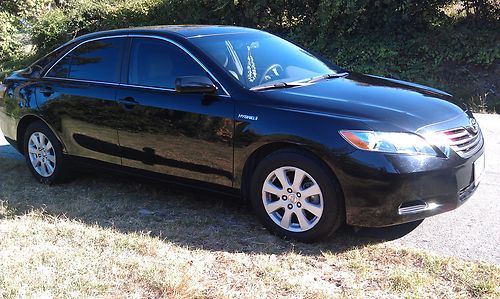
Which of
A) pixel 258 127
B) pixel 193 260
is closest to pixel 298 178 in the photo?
pixel 258 127

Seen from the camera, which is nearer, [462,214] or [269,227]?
[269,227]

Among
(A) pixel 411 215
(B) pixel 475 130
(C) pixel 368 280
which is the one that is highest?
(B) pixel 475 130

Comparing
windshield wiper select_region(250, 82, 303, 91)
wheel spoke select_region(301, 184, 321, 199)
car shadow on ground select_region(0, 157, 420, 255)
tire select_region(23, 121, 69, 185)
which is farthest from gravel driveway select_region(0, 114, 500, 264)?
tire select_region(23, 121, 69, 185)

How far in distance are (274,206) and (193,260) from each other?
0.75 meters

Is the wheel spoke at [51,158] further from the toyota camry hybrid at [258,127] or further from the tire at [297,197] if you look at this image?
the tire at [297,197]

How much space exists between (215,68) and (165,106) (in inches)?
21.3

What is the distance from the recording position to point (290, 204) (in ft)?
13.3

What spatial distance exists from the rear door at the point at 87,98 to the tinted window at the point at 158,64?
0.20 metres

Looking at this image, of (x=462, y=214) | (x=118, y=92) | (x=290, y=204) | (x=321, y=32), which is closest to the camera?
(x=290, y=204)

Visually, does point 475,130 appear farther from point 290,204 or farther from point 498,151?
point 498,151

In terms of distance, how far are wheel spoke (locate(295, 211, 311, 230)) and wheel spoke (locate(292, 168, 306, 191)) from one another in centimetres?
19

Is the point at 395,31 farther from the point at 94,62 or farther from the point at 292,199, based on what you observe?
the point at 292,199

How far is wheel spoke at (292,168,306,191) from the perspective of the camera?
3934mm

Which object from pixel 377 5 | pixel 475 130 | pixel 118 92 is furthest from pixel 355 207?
pixel 377 5
